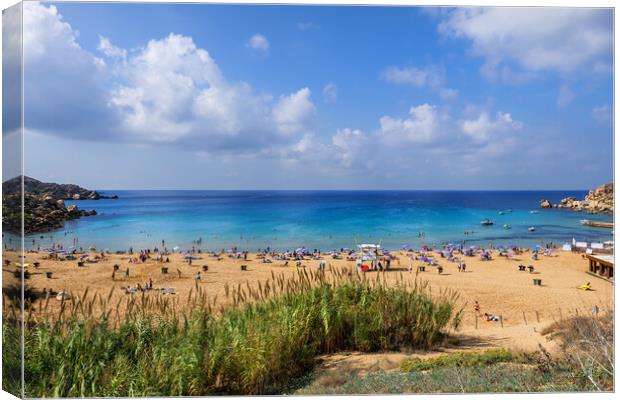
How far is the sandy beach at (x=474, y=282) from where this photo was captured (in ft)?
15.0

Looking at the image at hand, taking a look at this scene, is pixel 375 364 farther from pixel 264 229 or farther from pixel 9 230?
pixel 264 229

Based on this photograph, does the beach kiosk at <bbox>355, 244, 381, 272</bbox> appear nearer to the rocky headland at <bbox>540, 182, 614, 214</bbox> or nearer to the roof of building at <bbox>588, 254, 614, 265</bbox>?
the rocky headland at <bbox>540, 182, 614, 214</bbox>

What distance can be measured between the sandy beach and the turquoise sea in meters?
1.09

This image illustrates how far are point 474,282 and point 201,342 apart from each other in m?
7.17

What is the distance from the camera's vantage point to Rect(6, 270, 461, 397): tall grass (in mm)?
3027

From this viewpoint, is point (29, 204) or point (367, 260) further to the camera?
point (367, 260)

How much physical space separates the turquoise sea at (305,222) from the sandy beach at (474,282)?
109 cm

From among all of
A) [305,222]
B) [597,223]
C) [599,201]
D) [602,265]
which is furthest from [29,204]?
[305,222]

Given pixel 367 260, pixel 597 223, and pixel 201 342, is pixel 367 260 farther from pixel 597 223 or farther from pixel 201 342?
pixel 201 342

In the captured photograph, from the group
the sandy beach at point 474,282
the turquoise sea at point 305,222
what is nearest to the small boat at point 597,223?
the sandy beach at point 474,282

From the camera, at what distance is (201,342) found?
3.22 m

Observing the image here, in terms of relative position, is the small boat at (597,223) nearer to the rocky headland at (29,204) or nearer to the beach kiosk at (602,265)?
the beach kiosk at (602,265)

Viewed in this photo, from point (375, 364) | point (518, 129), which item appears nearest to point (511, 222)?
point (518, 129)

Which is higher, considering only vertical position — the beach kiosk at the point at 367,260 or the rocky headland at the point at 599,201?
the rocky headland at the point at 599,201
